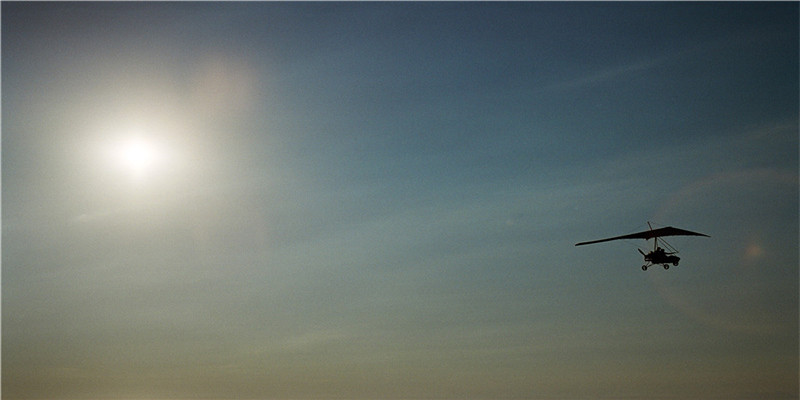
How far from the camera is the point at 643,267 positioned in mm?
79438

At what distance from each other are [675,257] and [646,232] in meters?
5.93

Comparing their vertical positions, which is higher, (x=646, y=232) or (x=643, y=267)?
(x=646, y=232)

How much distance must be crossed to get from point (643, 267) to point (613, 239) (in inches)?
221

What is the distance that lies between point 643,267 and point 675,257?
5170 mm

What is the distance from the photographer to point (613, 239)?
8081 centimetres

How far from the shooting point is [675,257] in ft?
263

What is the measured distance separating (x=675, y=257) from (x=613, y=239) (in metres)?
9.11

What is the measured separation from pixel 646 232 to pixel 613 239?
293 inches
